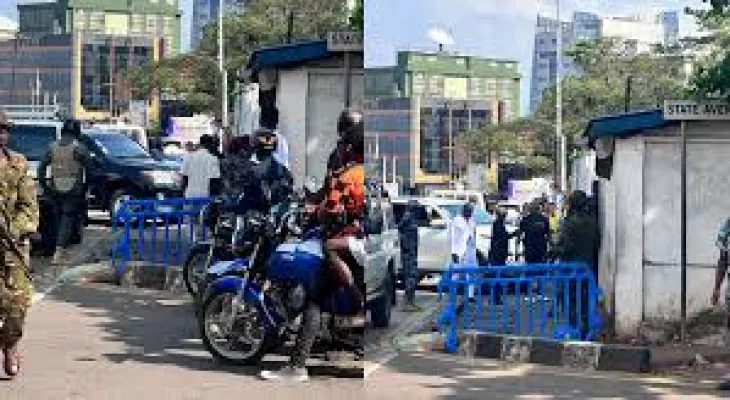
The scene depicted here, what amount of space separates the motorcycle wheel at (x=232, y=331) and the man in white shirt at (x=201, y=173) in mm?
365

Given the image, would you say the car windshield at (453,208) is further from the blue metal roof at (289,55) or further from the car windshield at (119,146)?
the car windshield at (119,146)

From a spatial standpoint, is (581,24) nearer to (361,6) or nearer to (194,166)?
(361,6)

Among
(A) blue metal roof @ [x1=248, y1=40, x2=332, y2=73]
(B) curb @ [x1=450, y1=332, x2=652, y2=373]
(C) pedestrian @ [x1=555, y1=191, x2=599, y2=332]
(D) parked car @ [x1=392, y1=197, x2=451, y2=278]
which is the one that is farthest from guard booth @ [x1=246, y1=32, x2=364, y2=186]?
(B) curb @ [x1=450, y1=332, x2=652, y2=373]

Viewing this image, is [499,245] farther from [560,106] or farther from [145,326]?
[145,326]

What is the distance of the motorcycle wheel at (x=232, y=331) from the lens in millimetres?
2287

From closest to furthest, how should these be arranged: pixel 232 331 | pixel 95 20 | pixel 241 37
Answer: pixel 95 20
pixel 241 37
pixel 232 331

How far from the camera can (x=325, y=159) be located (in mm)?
1790

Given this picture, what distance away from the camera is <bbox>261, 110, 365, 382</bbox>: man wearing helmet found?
1.73 m

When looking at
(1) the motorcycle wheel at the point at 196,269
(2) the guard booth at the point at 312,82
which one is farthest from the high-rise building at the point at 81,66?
(1) the motorcycle wheel at the point at 196,269

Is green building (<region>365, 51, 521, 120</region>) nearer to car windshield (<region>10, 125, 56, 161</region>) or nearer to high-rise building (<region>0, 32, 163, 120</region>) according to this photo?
high-rise building (<region>0, 32, 163, 120</region>)

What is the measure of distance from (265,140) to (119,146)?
24.5 inches

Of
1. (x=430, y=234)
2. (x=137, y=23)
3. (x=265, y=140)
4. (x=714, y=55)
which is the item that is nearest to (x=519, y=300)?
(x=430, y=234)

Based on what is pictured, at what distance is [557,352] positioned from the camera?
245 cm

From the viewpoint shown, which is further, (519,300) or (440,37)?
(519,300)
